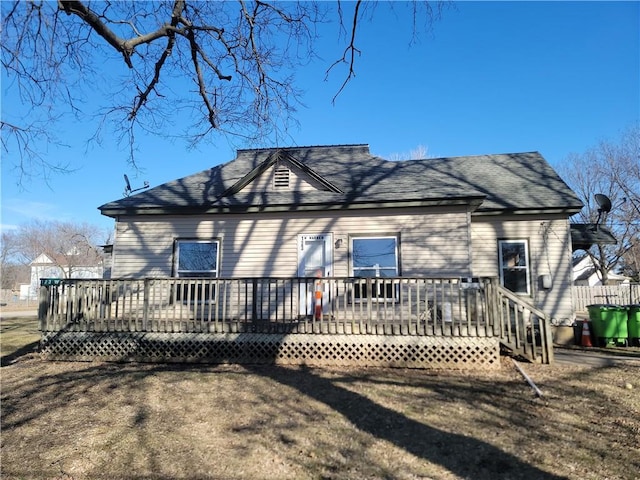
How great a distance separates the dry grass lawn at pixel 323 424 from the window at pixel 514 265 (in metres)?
4.49

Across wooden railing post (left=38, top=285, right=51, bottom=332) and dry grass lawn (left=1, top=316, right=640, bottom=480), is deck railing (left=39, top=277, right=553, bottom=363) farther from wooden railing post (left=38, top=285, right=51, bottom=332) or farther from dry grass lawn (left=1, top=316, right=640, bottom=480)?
dry grass lawn (left=1, top=316, right=640, bottom=480)

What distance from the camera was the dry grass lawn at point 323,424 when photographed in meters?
3.97

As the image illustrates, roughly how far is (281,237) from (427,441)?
7101mm

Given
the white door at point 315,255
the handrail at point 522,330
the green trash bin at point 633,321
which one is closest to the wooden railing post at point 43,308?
the white door at point 315,255

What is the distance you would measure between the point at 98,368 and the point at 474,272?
977 cm

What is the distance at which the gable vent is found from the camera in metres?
11.4

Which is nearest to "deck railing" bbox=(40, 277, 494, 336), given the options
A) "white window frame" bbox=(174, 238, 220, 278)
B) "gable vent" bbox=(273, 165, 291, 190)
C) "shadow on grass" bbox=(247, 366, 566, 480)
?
"shadow on grass" bbox=(247, 366, 566, 480)

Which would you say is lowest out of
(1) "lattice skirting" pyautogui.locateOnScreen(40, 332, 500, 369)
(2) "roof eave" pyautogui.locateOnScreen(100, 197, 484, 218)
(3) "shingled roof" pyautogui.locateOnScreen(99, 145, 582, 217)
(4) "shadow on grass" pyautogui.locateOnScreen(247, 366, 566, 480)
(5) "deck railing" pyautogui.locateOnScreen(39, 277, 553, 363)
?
(4) "shadow on grass" pyautogui.locateOnScreen(247, 366, 566, 480)

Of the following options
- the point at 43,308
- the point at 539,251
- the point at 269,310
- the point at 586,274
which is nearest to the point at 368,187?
the point at 269,310

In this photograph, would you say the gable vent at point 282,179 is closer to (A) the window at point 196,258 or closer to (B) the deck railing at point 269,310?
(A) the window at point 196,258

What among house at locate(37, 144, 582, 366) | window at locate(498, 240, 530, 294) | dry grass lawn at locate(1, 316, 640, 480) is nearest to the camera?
dry grass lawn at locate(1, 316, 640, 480)

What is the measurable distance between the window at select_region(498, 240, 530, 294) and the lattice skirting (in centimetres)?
484

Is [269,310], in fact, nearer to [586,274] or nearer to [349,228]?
[349,228]

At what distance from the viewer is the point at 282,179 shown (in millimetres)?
11469
